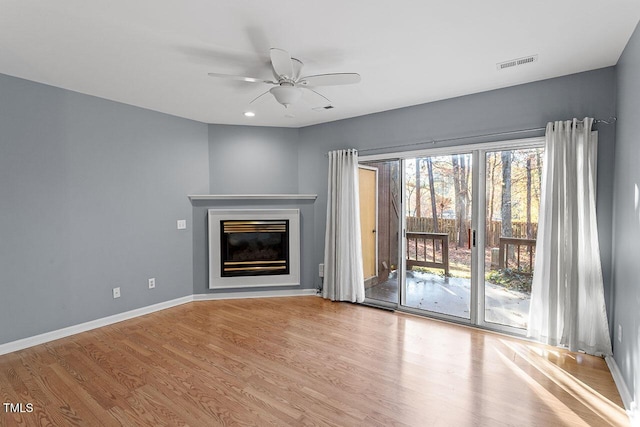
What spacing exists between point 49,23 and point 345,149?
10.7ft

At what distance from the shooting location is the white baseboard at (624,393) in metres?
1.95

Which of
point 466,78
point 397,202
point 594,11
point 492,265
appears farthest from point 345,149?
point 594,11

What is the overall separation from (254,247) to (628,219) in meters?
4.13

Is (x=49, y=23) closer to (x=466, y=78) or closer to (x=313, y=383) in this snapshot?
(x=313, y=383)

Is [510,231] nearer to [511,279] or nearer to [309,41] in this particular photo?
[511,279]

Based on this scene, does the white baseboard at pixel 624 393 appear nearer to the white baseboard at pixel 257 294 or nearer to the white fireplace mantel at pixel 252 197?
the white baseboard at pixel 257 294

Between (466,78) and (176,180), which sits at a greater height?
(466,78)

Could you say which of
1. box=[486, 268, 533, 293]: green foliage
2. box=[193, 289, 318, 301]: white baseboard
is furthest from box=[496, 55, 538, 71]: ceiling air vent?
box=[193, 289, 318, 301]: white baseboard

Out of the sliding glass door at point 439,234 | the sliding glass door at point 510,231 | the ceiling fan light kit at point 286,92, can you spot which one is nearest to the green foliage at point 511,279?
the sliding glass door at point 510,231

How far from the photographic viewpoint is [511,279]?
11.2ft

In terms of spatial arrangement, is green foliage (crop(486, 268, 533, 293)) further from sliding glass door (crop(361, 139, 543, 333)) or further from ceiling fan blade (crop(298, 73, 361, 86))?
ceiling fan blade (crop(298, 73, 361, 86))

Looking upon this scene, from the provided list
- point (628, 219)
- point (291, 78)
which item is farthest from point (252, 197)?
point (628, 219)

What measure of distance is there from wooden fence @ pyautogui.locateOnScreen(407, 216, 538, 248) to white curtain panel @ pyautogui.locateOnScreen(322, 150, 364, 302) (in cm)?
78

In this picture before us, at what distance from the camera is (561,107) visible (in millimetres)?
2977
